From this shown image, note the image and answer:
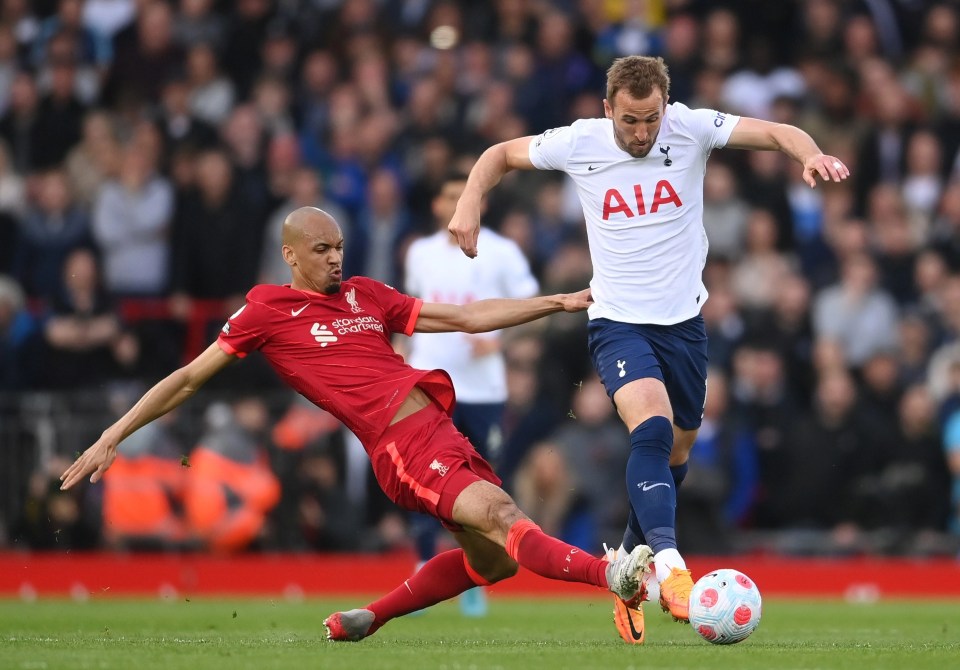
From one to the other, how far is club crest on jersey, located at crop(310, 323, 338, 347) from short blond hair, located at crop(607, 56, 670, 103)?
1876 mm

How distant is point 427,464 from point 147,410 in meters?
1.39

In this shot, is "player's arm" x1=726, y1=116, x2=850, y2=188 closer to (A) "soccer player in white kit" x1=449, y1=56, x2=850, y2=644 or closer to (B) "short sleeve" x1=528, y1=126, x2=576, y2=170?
(A) "soccer player in white kit" x1=449, y1=56, x2=850, y2=644

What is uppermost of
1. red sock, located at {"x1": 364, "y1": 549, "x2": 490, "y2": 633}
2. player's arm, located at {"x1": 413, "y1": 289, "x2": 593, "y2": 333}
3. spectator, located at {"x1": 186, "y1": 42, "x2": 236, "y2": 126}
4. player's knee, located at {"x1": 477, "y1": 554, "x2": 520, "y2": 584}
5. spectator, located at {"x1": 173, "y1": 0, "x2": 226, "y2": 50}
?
spectator, located at {"x1": 173, "y1": 0, "x2": 226, "y2": 50}

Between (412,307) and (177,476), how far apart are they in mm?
6541

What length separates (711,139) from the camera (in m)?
8.74

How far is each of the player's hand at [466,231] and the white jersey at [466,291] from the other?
350cm

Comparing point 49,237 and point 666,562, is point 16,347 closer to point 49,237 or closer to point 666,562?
point 49,237

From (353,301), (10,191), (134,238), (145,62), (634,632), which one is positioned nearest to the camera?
(634,632)

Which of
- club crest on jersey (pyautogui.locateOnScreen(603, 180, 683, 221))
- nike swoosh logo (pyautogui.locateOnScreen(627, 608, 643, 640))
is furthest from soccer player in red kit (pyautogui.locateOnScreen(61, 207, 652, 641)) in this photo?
nike swoosh logo (pyautogui.locateOnScreen(627, 608, 643, 640))

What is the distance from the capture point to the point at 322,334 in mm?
8492

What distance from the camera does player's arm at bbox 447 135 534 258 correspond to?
839cm

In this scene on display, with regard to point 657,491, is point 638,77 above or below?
above

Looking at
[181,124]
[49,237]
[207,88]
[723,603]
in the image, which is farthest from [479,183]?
[207,88]

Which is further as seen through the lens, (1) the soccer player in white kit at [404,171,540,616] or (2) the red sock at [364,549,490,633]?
(1) the soccer player in white kit at [404,171,540,616]
